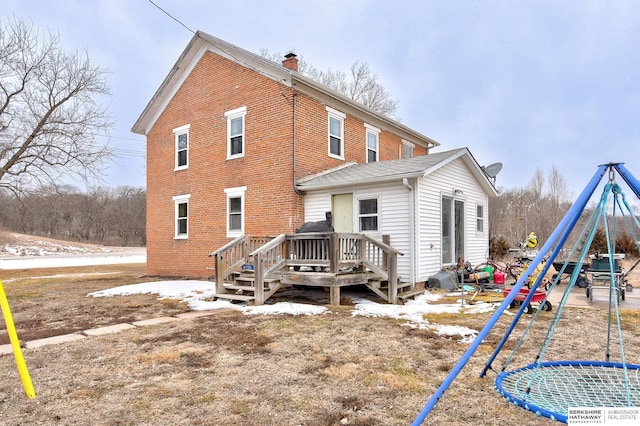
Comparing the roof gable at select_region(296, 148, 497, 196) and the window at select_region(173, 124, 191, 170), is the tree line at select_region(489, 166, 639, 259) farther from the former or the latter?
the window at select_region(173, 124, 191, 170)

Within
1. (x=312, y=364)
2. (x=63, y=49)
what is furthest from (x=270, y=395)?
(x=63, y=49)

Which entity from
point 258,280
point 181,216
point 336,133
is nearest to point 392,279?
point 258,280

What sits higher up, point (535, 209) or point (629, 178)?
point (535, 209)

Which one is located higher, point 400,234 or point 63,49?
point 63,49

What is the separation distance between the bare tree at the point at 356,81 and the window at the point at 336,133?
1967 cm

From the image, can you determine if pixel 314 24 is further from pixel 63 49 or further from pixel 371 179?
pixel 63 49

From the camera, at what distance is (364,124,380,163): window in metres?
15.5

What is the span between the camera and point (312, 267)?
957 centimetres

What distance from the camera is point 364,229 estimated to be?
38.0ft

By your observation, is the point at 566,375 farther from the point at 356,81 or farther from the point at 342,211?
the point at 356,81

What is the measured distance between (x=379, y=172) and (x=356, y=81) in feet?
78.0

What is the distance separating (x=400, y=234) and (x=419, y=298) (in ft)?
5.92

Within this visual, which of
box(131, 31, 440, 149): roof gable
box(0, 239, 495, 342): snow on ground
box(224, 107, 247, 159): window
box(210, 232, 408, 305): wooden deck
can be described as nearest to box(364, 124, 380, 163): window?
box(131, 31, 440, 149): roof gable

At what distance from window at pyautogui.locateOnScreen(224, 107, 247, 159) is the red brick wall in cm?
21
